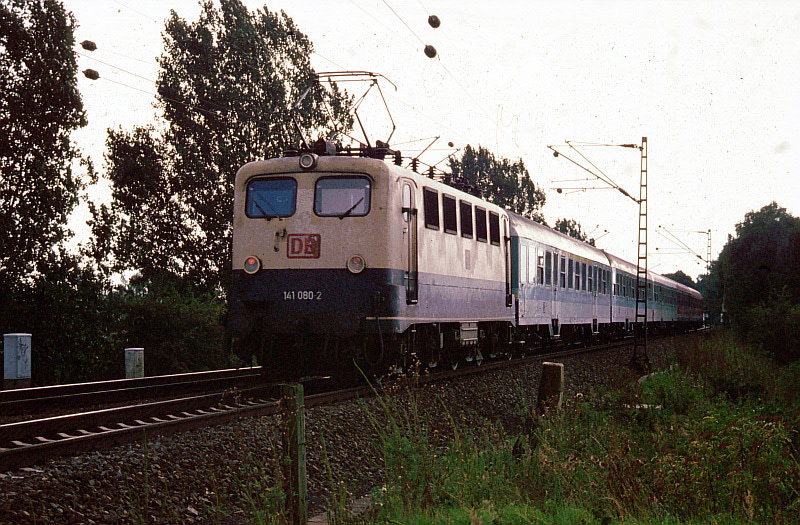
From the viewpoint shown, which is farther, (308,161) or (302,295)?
(308,161)

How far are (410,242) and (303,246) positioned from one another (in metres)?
1.67

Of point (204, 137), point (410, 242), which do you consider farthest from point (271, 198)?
point (204, 137)

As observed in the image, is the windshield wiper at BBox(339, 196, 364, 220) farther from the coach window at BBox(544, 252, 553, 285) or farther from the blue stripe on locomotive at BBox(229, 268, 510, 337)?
the coach window at BBox(544, 252, 553, 285)

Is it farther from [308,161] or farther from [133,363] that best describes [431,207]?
[133,363]

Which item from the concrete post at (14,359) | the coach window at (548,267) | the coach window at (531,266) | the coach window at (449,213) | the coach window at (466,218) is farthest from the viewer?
the coach window at (548,267)

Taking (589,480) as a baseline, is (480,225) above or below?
above

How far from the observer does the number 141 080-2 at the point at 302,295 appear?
41.0 ft

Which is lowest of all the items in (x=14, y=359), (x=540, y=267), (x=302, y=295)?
(x=14, y=359)

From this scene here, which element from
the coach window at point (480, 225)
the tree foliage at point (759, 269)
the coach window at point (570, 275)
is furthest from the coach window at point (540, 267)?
the tree foliage at point (759, 269)

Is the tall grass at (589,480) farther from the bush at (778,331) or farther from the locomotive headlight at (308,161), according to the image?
the bush at (778,331)

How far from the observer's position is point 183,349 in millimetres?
23734

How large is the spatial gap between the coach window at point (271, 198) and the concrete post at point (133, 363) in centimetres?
553

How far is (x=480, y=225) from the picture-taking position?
16.9 meters

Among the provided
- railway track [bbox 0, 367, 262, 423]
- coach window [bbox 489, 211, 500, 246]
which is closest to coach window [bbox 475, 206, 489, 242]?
coach window [bbox 489, 211, 500, 246]
